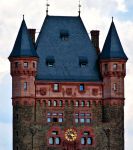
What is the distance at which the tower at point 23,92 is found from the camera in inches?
6511

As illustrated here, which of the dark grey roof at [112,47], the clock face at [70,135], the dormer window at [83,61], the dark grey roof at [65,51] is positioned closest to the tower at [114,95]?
the dark grey roof at [112,47]

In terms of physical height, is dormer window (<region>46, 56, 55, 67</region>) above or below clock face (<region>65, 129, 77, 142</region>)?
above

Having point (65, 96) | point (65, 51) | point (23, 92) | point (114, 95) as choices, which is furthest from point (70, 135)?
point (65, 51)

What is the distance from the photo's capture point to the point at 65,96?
16738 centimetres

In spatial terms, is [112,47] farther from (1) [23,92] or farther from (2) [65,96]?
(1) [23,92]

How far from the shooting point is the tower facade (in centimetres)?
16600

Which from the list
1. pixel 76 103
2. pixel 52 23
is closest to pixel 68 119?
pixel 76 103

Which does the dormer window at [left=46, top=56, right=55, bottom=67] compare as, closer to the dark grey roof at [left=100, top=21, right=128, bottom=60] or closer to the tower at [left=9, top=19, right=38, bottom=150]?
the tower at [left=9, top=19, right=38, bottom=150]

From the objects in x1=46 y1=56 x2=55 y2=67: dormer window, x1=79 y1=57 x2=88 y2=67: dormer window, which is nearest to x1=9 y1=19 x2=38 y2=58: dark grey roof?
x1=46 y1=56 x2=55 y2=67: dormer window

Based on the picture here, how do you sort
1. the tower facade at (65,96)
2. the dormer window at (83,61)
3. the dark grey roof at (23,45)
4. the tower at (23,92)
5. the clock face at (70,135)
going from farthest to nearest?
the dormer window at (83,61) → the clock face at (70,135) → the dark grey roof at (23,45) → the tower facade at (65,96) → the tower at (23,92)

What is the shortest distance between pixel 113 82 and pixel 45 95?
953cm

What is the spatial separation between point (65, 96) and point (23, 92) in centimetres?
584

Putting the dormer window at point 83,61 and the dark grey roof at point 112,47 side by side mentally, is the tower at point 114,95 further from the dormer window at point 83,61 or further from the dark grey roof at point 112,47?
the dormer window at point 83,61

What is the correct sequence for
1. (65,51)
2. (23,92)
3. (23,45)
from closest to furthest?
(23,92), (23,45), (65,51)
